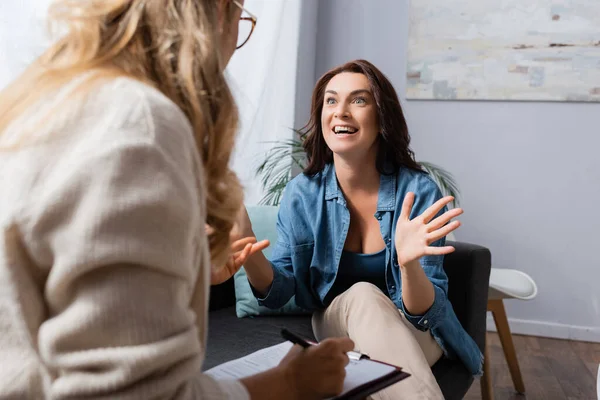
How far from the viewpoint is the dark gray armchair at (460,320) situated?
5.08 feet

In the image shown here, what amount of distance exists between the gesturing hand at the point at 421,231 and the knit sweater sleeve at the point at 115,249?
82 cm

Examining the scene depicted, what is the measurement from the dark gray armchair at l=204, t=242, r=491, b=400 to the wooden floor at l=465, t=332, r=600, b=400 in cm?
94

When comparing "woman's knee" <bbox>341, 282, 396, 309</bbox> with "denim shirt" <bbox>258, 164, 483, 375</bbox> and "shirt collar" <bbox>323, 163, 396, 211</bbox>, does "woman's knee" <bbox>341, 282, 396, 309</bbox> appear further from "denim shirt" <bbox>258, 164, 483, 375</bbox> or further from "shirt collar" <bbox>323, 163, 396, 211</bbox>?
"shirt collar" <bbox>323, 163, 396, 211</bbox>

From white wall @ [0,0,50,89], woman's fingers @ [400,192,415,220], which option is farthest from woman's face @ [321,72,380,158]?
white wall @ [0,0,50,89]

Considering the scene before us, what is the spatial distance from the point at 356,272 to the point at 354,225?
140mm

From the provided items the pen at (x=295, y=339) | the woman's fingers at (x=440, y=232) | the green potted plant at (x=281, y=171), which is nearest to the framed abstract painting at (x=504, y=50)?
the green potted plant at (x=281, y=171)

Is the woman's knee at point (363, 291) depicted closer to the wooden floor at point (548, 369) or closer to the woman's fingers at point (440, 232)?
the woman's fingers at point (440, 232)

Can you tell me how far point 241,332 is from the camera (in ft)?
5.72

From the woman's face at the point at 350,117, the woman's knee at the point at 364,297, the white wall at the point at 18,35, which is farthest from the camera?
the woman's face at the point at 350,117

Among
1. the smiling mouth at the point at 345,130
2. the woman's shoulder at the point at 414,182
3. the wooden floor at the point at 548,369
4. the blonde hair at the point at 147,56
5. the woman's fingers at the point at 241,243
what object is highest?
the blonde hair at the point at 147,56

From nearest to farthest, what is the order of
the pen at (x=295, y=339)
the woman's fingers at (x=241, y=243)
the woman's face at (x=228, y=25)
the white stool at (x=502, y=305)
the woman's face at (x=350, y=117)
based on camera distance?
the woman's face at (x=228, y=25) → the pen at (x=295, y=339) → the woman's fingers at (x=241, y=243) → the woman's face at (x=350, y=117) → the white stool at (x=502, y=305)

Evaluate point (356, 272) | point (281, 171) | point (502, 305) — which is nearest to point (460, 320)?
point (356, 272)

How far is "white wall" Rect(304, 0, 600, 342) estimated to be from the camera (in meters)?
3.27

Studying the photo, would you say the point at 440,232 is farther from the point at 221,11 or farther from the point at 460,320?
the point at 221,11
